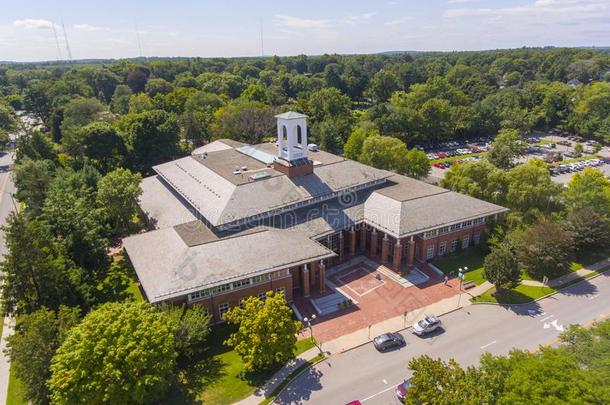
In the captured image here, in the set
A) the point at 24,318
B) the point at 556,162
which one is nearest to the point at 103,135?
the point at 24,318

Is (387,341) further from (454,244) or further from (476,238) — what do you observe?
(476,238)

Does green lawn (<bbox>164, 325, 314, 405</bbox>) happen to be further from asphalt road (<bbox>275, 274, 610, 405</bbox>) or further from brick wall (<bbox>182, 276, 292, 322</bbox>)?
brick wall (<bbox>182, 276, 292, 322</bbox>)

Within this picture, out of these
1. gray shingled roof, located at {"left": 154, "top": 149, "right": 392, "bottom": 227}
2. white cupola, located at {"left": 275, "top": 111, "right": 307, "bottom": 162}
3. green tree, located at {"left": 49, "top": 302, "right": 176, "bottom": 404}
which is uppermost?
white cupola, located at {"left": 275, "top": 111, "right": 307, "bottom": 162}

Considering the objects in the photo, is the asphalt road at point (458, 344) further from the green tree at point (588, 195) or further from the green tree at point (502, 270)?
the green tree at point (588, 195)

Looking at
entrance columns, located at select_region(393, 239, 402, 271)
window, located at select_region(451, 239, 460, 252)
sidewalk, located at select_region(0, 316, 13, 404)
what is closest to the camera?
sidewalk, located at select_region(0, 316, 13, 404)

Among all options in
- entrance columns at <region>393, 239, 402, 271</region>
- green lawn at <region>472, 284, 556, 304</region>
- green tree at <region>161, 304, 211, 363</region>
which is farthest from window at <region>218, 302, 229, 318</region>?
green lawn at <region>472, 284, 556, 304</region>

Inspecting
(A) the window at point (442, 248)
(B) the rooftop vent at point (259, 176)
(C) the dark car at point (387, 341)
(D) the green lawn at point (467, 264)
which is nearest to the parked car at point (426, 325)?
(C) the dark car at point (387, 341)

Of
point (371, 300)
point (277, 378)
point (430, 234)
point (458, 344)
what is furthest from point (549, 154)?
point (277, 378)
